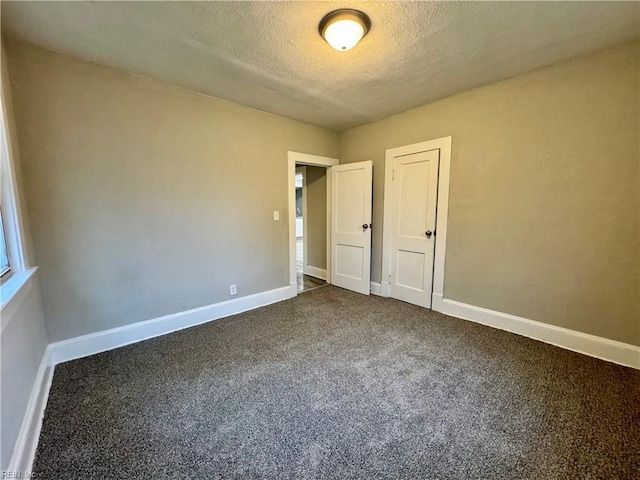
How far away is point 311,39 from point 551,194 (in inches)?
93.0

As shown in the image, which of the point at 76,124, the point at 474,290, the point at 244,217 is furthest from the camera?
the point at 244,217

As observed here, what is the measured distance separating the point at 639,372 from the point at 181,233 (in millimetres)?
4004

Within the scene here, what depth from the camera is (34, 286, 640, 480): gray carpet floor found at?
134 cm

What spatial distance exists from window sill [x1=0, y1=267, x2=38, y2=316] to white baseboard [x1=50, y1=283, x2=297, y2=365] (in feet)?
2.50

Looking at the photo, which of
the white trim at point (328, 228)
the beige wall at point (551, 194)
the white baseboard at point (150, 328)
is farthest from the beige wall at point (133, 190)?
the beige wall at point (551, 194)

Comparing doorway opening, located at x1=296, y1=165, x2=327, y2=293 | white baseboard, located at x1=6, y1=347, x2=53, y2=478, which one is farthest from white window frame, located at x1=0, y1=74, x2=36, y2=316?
doorway opening, located at x1=296, y1=165, x2=327, y2=293

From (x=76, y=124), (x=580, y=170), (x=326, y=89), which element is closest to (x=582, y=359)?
(x=580, y=170)

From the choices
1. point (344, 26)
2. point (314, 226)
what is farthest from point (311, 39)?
point (314, 226)

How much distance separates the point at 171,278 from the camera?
8.99 ft

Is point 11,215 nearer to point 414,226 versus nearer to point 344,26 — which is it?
point 344,26

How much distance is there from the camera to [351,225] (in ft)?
13.1

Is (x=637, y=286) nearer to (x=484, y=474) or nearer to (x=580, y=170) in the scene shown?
(x=580, y=170)

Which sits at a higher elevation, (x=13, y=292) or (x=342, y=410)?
(x=13, y=292)

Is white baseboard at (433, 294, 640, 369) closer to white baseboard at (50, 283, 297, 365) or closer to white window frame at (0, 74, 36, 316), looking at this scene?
white baseboard at (50, 283, 297, 365)
